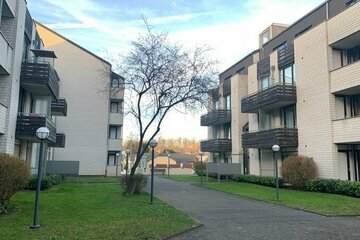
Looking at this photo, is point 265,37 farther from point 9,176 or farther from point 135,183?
point 9,176

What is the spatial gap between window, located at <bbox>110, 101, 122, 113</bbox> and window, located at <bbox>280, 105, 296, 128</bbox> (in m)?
21.1

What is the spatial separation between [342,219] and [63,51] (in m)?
36.1

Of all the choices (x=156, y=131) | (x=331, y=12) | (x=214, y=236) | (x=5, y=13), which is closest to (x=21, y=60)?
(x=5, y=13)

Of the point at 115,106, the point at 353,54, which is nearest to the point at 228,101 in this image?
the point at 115,106

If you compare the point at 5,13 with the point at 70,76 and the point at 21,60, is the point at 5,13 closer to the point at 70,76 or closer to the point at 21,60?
the point at 21,60

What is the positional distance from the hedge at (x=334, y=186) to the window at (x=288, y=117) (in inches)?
224

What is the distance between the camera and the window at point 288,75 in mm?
26625

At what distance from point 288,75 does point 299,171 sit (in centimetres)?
806

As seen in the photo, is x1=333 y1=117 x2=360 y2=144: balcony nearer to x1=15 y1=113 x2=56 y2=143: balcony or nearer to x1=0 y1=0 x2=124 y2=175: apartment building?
x1=0 y1=0 x2=124 y2=175: apartment building

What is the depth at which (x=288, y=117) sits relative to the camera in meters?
27.4

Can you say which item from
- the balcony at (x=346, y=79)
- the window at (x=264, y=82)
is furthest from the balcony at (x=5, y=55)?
the window at (x=264, y=82)

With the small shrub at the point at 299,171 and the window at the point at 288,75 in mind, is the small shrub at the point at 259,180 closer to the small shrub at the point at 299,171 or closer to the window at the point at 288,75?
the small shrub at the point at 299,171

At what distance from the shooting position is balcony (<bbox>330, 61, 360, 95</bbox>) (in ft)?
65.8

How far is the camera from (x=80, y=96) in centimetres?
4138
